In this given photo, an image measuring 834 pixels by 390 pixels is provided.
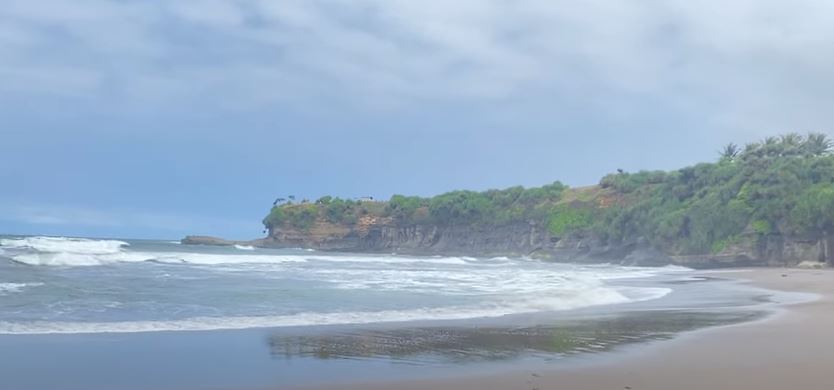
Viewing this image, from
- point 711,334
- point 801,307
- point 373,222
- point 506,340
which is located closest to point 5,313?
point 506,340

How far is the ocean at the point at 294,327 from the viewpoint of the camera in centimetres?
787

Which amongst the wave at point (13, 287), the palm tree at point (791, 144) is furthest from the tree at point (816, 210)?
the wave at point (13, 287)

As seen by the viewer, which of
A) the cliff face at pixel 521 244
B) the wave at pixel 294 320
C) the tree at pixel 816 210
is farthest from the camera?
the cliff face at pixel 521 244

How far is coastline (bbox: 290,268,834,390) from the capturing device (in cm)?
705

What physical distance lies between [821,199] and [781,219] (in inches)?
150

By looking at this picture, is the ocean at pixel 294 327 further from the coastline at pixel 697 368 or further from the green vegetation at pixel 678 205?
the green vegetation at pixel 678 205

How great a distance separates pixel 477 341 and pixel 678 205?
5041 centimetres

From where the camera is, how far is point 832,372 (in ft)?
25.0

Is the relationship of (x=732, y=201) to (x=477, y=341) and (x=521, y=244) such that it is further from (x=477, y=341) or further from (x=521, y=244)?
(x=477, y=341)

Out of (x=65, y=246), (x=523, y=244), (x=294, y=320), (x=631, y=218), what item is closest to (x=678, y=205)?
(x=631, y=218)

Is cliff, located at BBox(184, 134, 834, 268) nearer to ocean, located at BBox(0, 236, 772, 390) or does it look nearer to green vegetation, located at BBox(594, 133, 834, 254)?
green vegetation, located at BBox(594, 133, 834, 254)

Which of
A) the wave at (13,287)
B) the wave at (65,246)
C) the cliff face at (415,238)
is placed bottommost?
the wave at (13,287)

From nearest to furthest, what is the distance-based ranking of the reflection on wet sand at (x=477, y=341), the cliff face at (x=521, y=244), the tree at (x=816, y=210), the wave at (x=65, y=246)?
the reflection on wet sand at (x=477, y=341)
the wave at (x=65, y=246)
the tree at (x=816, y=210)
the cliff face at (x=521, y=244)

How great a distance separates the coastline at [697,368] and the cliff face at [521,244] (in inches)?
1385
